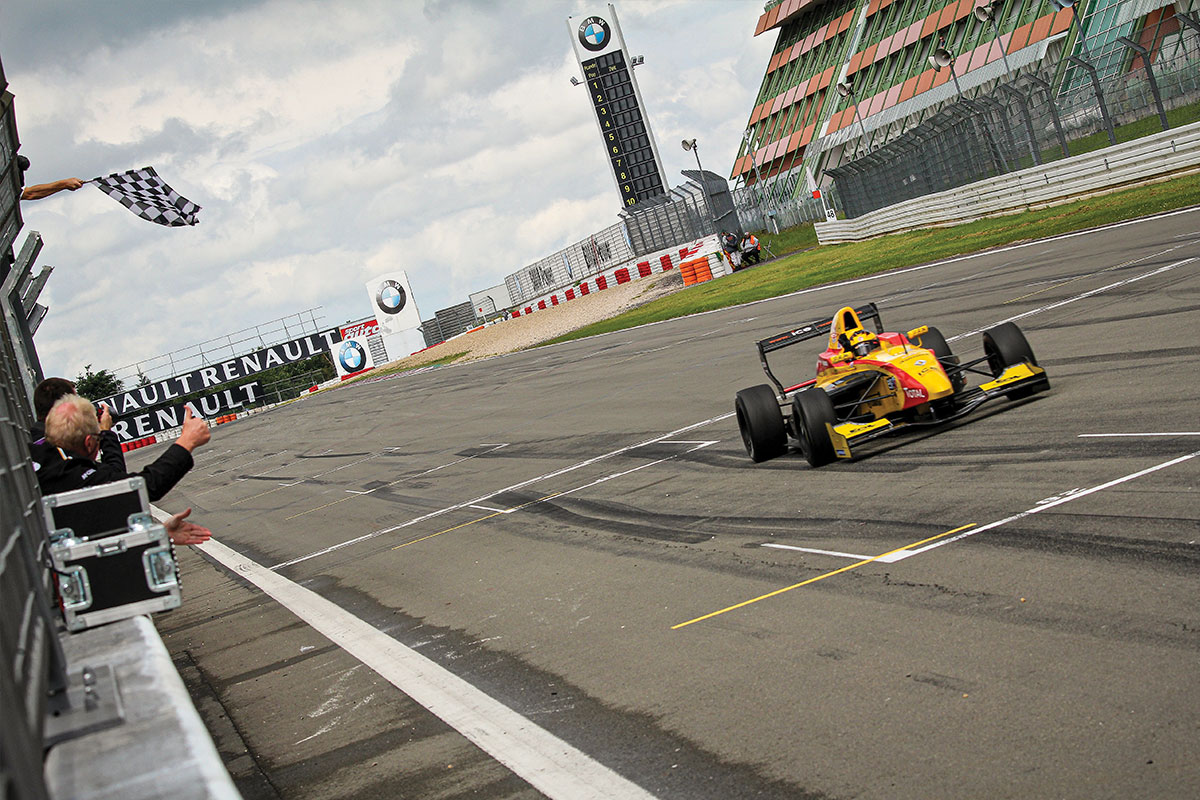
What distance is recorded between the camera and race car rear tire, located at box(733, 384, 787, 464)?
11.0 meters

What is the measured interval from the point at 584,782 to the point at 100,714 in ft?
7.13

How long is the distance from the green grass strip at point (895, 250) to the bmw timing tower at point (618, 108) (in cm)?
4491

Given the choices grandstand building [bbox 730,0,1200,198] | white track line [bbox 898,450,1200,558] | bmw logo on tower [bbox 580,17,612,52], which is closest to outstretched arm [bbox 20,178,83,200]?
white track line [bbox 898,450,1200,558]

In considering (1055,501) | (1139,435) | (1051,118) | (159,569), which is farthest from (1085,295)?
(1051,118)

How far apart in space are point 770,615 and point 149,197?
11899 mm

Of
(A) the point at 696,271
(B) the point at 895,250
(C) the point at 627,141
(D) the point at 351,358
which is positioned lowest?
(B) the point at 895,250

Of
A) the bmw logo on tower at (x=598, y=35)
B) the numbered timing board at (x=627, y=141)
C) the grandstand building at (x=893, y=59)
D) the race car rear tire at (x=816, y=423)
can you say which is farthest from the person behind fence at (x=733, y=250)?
the bmw logo on tower at (x=598, y=35)

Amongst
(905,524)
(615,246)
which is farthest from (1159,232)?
(615,246)

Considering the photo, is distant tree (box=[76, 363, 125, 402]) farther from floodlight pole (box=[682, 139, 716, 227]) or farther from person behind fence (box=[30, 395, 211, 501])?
person behind fence (box=[30, 395, 211, 501])

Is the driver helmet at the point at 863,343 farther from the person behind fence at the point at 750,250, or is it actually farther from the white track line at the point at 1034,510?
the person behind fence at the point at 750,250

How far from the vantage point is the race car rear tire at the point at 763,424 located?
36.0 feet

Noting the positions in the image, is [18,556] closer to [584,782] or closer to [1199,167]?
[584,782]

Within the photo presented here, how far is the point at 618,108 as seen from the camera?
9325 cm

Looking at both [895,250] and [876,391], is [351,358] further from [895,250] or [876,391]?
[876,391]
